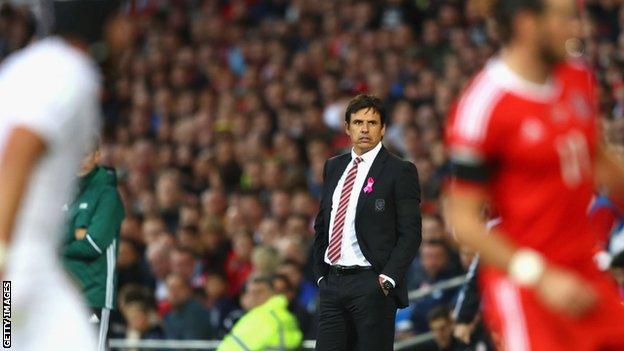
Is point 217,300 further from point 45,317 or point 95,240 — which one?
point 45,317

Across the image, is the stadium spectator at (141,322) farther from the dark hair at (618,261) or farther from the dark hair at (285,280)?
the dark hair at (618,261)

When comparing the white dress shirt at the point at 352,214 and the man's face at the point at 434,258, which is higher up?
the white dress shirt at the point at 352,214

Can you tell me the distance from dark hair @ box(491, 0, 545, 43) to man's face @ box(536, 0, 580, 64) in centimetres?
4

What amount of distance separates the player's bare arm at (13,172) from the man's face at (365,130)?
4.47 metres

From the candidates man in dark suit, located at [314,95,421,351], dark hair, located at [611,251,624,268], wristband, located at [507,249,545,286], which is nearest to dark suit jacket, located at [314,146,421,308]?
man in dark suit, located at [314,95,421,351]

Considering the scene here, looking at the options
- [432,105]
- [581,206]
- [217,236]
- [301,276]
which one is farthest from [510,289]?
[432,105]

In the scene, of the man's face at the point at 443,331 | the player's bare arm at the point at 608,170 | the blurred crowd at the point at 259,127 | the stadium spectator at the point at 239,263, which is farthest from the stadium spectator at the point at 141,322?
the player's bare arm at the point at 608,170

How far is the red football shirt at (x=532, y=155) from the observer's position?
4.77 metres

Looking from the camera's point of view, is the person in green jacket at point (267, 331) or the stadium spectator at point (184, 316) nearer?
the person in green jacket at point (267, 331)

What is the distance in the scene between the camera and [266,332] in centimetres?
1034

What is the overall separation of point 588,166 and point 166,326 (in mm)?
8378

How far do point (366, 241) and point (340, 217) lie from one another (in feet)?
0.82

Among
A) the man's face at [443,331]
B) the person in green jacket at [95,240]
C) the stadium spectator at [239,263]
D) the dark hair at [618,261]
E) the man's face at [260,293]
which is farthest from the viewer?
the stadium spectator at [239,263]

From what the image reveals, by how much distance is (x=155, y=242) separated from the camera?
14445mm
